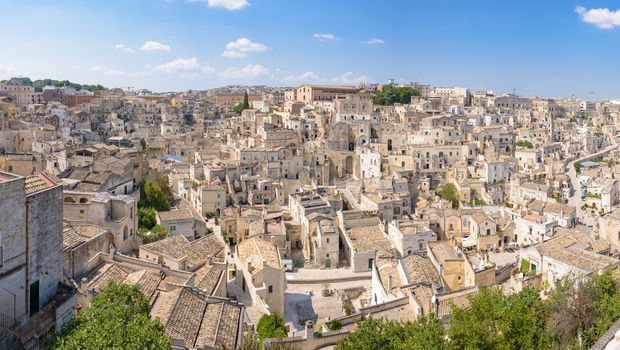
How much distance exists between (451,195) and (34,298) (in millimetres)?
32973

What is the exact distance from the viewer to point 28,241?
984 centimetres

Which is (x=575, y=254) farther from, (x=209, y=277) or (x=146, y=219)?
(x=146, y=219)

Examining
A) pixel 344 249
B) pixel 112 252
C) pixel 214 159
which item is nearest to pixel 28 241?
pixel 112 252

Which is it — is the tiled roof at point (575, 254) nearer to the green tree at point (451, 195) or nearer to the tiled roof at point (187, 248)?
the tiled roof at point (187, 248)

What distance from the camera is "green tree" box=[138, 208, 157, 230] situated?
26.7 meters

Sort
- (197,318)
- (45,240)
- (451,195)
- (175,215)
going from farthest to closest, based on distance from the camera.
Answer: (451,195) < (175,215) < (197,318) < (45,240)

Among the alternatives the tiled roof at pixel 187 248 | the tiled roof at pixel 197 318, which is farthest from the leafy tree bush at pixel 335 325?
the tiled roof at pixel 187 248

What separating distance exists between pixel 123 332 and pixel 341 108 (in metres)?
46.6

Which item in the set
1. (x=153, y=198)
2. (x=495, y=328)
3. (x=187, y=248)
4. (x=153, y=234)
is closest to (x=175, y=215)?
(x=153, y=234)

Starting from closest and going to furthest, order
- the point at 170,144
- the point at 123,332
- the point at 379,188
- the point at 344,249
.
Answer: the point at 123,332, the point at 344,249, the point at 379,188, the point at 170,144

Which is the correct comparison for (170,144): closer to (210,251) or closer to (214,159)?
(214,159)

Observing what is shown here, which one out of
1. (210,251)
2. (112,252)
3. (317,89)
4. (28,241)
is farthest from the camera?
(317,89)

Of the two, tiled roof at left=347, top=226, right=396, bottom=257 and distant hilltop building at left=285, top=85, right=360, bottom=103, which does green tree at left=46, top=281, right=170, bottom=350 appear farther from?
distant hilltop building at left=285, top=85, right=360, bottom=103

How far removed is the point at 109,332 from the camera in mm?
8812
